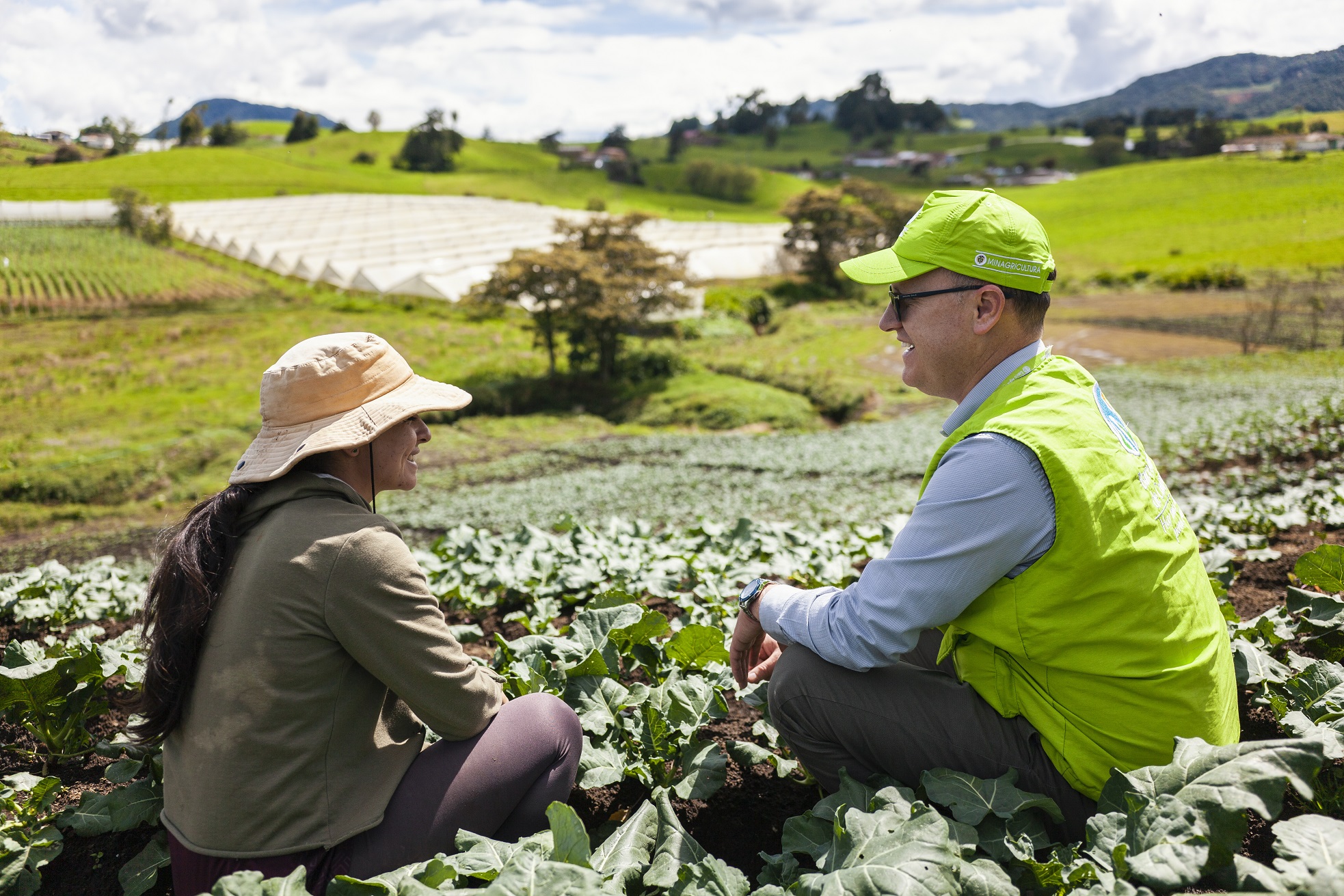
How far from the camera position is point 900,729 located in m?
2.27

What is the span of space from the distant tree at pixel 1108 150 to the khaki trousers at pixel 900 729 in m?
88.1

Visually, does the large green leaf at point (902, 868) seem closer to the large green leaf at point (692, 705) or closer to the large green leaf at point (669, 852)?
the large green leaf at point (669, 852)

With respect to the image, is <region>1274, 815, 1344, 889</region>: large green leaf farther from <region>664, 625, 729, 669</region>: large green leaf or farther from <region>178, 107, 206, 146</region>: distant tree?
<region>178, 107, 206, 146</region>: distant tree

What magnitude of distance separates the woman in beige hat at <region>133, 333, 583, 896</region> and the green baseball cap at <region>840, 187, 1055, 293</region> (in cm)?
145

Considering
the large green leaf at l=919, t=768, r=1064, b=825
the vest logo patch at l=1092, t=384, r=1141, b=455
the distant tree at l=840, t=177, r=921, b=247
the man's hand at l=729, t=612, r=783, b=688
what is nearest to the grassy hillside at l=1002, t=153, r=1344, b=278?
the distant tree at l=840, t=177, r=921, b=247

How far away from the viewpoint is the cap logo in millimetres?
2232

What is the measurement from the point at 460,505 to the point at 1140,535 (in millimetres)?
12439

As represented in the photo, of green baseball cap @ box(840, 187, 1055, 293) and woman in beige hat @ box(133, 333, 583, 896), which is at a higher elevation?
green baseball cap @ box(840, 187, 1055, 293)

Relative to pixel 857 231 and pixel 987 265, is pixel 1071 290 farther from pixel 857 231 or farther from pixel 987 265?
pixel 987 265

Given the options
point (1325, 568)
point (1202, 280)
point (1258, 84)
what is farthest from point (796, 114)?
point (1325, 568)

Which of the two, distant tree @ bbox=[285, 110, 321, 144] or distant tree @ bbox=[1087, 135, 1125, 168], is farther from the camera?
distant tree @ bbox=[1087, 135, 1125, 168]

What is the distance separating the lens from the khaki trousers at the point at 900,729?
217 centimetres

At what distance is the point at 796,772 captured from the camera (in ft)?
8.85

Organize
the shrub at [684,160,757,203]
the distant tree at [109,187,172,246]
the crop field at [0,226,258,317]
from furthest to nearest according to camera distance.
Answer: the shrub at [684,160,757,203] < the distant tree at [109,187,172,246] < the crop field at [0,226,258,317]
